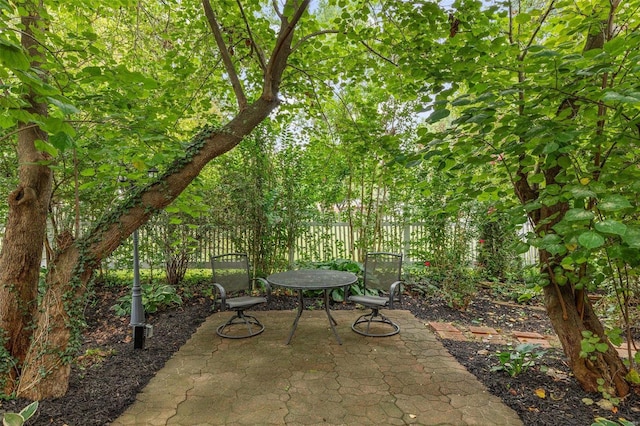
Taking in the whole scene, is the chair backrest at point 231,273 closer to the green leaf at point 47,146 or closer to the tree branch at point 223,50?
the tree branch at point 223,50

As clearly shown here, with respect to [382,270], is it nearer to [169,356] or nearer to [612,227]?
[169,356]

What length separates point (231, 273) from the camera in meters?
3.89

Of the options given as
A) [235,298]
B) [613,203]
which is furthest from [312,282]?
[613,203]

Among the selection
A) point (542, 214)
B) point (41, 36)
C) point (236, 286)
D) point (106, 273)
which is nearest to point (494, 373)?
point (542, 214)

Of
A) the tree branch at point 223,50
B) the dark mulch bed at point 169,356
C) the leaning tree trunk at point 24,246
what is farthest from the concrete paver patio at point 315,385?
the tree branch at point 223,50

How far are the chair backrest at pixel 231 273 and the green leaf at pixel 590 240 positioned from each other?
3.35 m

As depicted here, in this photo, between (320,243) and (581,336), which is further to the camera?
(320,243)

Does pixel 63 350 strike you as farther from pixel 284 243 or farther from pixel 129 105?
pixel 284 243

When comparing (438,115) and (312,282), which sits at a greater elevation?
(438,115)

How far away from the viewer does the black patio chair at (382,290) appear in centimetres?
356

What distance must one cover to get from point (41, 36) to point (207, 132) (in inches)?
50.4

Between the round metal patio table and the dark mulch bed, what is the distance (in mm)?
1143

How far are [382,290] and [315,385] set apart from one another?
67.4 inches

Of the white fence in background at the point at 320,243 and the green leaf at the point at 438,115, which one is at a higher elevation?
the green leaf at the point at 438,115
